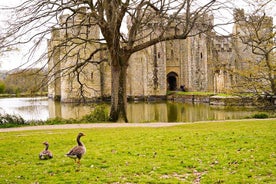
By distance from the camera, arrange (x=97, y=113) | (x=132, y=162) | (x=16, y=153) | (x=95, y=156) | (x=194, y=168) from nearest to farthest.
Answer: (x=194, y=168) < (x=132, y=162) < (x=95, y=156) < (x=16, y=153) < (x=97, y=113)

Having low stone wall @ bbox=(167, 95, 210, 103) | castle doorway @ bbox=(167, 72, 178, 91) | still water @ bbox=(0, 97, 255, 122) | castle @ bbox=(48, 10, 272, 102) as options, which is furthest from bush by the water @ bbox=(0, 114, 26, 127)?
castle doorway @ bbox=(167, 72, 178, 91)

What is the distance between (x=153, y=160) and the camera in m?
6.32

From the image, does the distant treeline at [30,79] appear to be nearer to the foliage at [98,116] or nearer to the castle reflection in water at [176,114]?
the foliage at [98,116]

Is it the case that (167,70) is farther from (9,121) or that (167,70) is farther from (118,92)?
(9,121)

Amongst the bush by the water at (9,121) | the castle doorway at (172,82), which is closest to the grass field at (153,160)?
the bush by the water at (9,121)

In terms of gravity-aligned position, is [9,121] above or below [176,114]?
above

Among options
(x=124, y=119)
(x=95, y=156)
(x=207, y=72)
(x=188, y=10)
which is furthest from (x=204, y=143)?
Answer: (x=207, y=72)

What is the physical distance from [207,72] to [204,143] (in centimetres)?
3200

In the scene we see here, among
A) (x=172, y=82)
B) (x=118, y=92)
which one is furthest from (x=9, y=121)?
(x=172, y=82)

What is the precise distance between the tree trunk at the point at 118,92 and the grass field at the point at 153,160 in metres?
5.28

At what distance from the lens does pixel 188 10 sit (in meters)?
12.0

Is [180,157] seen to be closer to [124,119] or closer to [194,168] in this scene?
[194,168]

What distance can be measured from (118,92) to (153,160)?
8.36 metres

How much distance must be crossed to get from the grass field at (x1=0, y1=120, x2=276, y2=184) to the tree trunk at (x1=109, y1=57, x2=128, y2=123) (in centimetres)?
528
